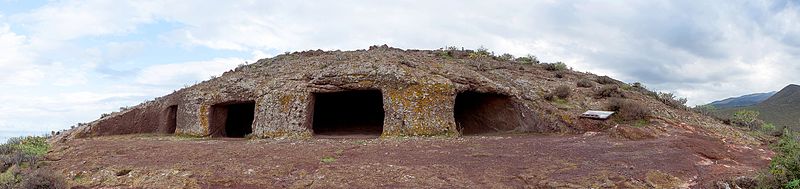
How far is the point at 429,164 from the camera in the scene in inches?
384

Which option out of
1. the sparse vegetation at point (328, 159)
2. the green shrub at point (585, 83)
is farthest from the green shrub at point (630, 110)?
the sparse vegetation at point (328, 159)

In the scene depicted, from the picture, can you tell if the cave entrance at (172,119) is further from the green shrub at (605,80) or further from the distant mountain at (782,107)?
the distant mountain at (782,107)

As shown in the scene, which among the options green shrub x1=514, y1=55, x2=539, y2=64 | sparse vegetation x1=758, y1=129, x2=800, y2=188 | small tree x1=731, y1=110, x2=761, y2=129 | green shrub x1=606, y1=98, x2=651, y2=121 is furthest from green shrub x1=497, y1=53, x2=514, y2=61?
sparse vegetation x1=758, y1=129, x2=800, y2=188

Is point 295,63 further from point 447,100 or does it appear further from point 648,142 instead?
point 648,142

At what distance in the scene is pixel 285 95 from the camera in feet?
51.2

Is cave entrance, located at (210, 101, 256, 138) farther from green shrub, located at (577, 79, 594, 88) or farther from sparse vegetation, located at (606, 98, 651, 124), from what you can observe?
sparse vegetation, located at (606, 98, 651, 124)

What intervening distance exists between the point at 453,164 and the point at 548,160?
171cm

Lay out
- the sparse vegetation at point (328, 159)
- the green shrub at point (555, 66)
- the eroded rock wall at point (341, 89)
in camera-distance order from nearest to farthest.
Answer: the sparse vegetation at point (328, 159), the eroded rock wall at point (341, 89), the green shrub at point (555, 66)

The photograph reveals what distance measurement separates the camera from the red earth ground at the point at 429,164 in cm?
870

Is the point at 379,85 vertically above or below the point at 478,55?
below

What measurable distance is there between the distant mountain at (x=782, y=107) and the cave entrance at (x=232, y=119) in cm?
1984

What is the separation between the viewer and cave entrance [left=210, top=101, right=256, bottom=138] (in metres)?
17.5

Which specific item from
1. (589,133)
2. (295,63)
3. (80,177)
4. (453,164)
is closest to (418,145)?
(453,164)

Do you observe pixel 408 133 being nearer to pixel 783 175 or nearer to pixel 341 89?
pixel 341 89
